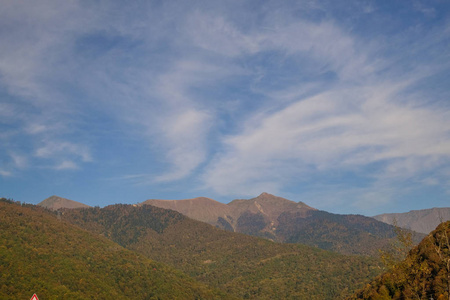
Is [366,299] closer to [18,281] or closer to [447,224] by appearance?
[447,224]

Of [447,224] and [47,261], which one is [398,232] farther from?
[47,261]

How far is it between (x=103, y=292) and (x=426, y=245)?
17162 cm

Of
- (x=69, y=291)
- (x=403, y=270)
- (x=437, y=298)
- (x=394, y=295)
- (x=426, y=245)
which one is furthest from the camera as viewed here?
(x=69, y=291)

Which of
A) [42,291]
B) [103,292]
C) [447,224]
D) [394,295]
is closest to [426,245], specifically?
[447,224]

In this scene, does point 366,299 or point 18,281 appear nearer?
point 366,299

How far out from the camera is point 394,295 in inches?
2400

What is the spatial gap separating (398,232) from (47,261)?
19746 cm

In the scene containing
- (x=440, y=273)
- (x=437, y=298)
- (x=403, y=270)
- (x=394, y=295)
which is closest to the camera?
(x=403, y=270)

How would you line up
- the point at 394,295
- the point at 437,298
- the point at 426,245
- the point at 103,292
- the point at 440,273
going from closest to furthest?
1. the point at 437,298
2. the point at 440,273
3. the point at 394,295
4. the point at 426,245
5. the point at 103,292

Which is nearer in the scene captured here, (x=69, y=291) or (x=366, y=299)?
(x=366, y=299)

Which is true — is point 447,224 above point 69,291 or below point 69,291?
above

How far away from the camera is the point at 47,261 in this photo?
194 metres

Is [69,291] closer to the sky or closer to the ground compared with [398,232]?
closer to the ground

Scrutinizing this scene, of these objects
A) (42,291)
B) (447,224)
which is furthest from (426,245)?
(42,291)
